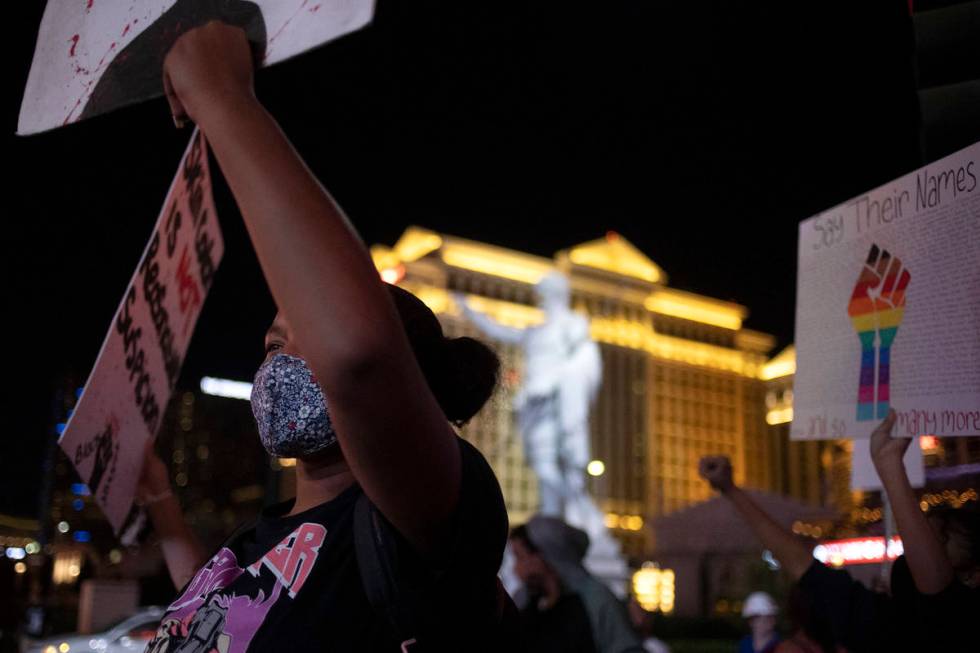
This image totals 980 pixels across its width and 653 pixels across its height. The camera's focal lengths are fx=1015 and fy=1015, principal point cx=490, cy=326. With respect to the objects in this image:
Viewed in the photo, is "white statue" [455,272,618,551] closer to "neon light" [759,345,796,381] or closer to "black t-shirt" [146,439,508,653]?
"neon light" [759,345,796,381]

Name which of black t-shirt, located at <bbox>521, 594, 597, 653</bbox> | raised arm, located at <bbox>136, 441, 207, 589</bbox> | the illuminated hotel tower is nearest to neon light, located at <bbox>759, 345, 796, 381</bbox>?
the illuminated hotel tower

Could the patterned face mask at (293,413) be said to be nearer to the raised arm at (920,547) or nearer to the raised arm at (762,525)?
the raised arm at (920,547)

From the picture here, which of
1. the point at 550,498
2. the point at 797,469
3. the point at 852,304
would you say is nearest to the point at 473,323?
the point at 550,498

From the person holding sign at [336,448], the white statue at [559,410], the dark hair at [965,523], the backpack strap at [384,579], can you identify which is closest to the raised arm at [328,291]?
the person holding sign at [336,448]

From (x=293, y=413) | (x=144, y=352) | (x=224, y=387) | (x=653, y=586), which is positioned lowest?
(x=653, y=586)

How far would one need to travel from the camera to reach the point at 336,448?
134cm

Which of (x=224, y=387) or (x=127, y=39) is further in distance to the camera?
(x=224, y=387)

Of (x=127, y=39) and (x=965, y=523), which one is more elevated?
(x=127, y=39)

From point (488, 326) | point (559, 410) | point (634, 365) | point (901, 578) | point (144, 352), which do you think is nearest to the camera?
point (144, 352)

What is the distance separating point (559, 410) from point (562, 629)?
51971 millimetres

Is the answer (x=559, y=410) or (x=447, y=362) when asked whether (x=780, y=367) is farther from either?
(x=447, y=362)

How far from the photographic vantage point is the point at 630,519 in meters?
79.4

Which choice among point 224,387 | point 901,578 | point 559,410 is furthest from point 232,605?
point 559,410

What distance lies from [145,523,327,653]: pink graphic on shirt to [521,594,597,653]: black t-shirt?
2.30 m
